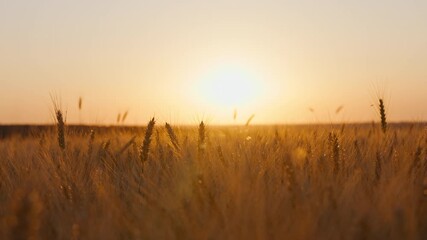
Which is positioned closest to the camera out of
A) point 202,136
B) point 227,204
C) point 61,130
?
point 227,204

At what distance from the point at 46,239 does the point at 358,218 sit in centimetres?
109

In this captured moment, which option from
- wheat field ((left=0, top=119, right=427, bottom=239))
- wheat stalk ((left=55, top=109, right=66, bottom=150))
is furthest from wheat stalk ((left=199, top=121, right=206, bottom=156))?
wheat stalk ((left=55, top=109, right=66, bottom=150))

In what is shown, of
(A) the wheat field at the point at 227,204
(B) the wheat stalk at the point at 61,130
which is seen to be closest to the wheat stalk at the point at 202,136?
(A) the wheat field at the point at 227,204

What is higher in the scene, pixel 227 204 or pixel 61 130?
pixel 61 130

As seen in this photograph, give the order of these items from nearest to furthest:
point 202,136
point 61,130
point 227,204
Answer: point 227,204 → point 202,136 → point 61,130

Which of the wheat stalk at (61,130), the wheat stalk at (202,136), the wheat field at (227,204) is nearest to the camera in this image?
the wheat field at (227,204)

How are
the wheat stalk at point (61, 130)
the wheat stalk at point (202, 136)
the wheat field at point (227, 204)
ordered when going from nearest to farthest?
the wheat field at point (227, 204), the wheat stalk at point (202, 136), the wheat stalk at point (61, 130)

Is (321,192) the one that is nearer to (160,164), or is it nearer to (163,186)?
(163,186)

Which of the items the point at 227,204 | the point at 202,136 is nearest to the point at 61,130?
the point at 202,136

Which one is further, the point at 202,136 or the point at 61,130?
the point at 61,130

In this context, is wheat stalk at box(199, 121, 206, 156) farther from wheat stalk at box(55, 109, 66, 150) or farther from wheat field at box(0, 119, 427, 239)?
wheat stalk at box(55, 109, 66, 150)

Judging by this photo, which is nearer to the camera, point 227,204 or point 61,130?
point 227,204

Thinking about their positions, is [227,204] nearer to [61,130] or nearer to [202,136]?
[202,136]

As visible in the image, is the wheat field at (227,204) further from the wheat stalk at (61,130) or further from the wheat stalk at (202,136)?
the wheat stalk at (61,130)
